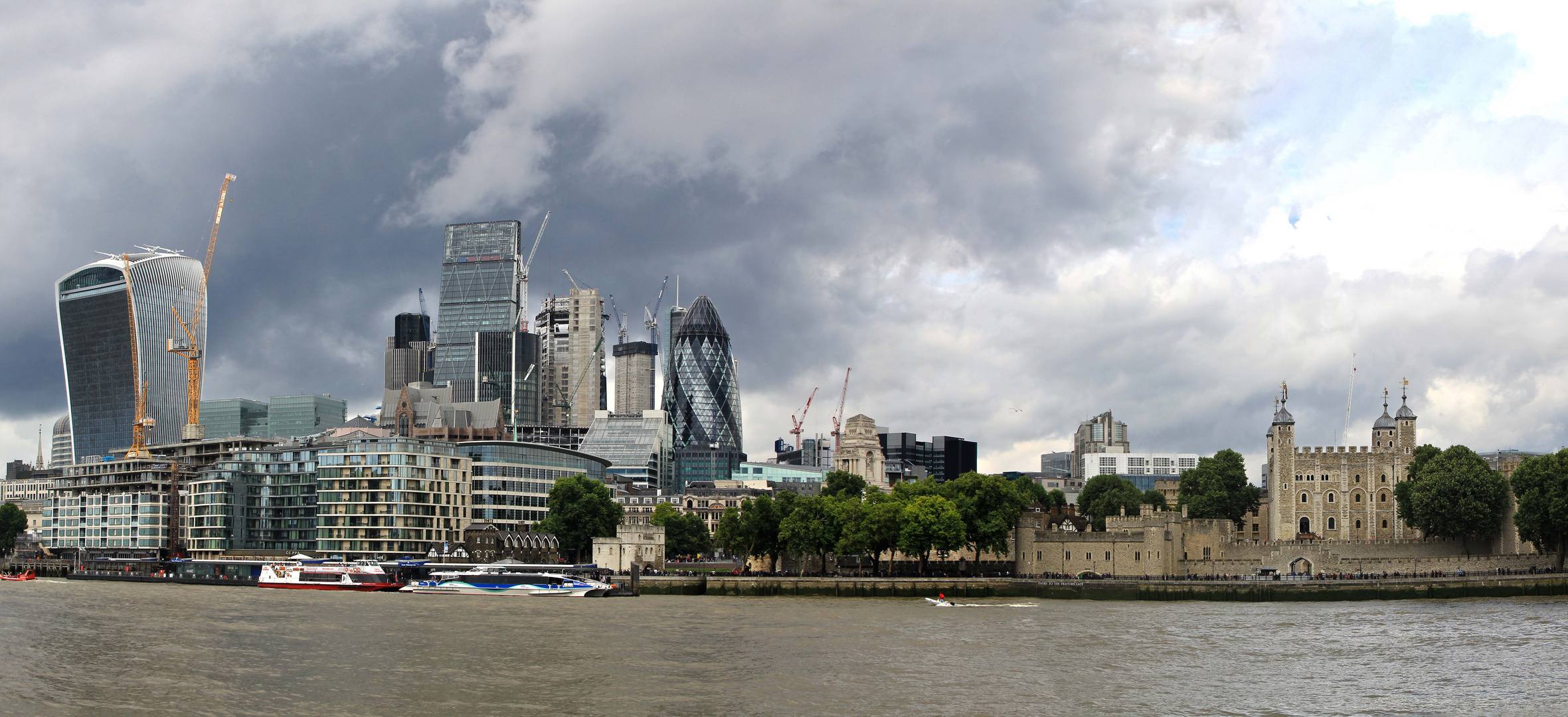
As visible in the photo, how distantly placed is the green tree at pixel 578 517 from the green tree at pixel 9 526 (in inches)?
3182

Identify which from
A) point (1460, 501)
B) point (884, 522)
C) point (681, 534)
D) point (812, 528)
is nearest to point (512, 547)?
point (681, 534)

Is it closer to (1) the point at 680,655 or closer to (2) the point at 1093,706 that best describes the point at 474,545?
(1) the point at 680,655

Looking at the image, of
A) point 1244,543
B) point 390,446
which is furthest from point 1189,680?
point 390,446

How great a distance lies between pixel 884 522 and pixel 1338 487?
151 ft

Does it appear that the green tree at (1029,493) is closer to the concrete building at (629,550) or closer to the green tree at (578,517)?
the concrete building at (629,550)

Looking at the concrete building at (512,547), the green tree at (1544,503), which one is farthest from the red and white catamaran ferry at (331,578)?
the green tree at (1544,503)

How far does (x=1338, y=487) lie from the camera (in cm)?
12269

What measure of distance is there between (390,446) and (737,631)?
243 ft

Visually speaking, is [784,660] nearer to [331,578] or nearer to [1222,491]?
[331,578]

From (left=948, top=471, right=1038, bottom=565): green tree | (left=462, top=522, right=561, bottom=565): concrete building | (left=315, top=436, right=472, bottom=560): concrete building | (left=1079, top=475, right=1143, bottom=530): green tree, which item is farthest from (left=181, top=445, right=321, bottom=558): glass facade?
(left=1079, top=475, right=1143, bottom=530): green tree

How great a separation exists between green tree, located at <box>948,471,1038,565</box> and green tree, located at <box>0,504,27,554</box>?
391ft

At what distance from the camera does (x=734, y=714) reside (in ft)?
137

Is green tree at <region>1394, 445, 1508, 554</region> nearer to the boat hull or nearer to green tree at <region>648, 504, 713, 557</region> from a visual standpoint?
the boat hull

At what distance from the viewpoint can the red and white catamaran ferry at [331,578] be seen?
110 meters
